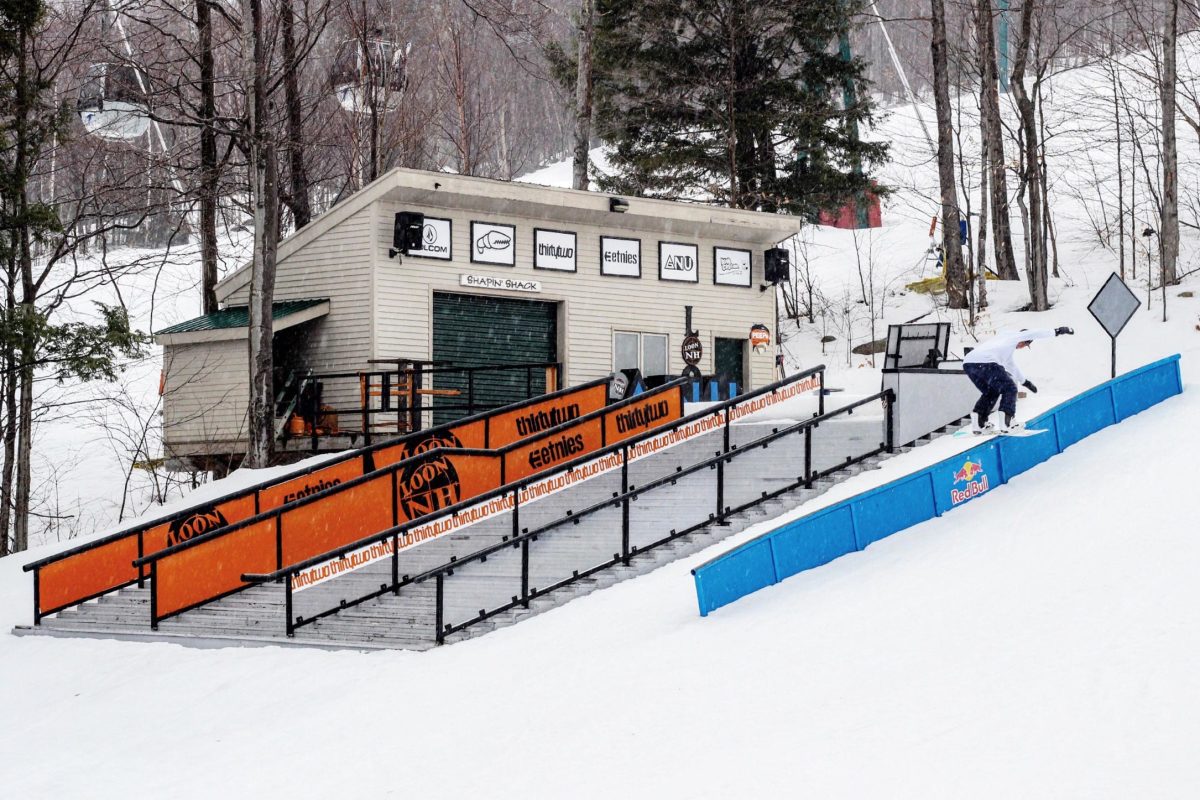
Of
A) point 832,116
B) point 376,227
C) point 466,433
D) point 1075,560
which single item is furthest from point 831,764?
point 832,116

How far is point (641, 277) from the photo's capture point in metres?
25.2

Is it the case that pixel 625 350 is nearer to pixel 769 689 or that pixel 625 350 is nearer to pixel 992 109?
pixel 992 109

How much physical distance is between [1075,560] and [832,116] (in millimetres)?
22468

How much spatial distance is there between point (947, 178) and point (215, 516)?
77.6 feet

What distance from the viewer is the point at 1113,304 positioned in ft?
57.1

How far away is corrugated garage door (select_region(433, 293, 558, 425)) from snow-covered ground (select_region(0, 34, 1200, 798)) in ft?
32.6

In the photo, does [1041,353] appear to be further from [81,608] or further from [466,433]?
[81,608]

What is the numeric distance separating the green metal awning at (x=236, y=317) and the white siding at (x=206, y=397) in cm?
31

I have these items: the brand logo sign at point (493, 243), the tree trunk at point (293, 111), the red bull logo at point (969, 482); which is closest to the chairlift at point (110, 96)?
the tree trunk at point (293, 111)

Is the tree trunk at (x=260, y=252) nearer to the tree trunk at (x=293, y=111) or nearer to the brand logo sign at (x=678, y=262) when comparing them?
the tree trunk at (x=293, y=111)

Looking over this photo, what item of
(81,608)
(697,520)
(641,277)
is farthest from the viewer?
(641,277)

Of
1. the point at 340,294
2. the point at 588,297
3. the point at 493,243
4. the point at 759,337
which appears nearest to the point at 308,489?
the point at 340,294

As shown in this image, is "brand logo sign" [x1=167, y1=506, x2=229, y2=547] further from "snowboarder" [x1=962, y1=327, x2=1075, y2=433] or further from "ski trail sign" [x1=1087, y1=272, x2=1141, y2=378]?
"ski trail sign" [x1=1087, y1=272, x2=1141, y2=378]

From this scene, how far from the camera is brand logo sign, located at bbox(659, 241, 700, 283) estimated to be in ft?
83.7
